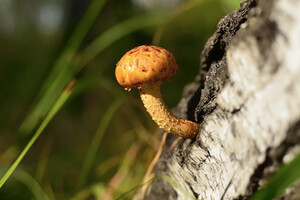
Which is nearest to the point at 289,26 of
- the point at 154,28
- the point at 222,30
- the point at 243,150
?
the point at 243,150

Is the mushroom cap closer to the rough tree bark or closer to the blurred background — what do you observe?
the rough tree bark

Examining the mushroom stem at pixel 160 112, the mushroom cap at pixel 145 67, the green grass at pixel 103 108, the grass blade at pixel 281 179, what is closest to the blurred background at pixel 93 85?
the green grass at pixel 103 108

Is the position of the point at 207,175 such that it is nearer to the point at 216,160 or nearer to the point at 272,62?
the point at 216,160

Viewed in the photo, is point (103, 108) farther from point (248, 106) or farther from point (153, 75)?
point (248, 106)

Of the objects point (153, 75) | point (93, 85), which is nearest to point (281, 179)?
point (153, 75)

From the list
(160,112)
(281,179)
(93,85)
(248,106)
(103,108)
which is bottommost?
(281,179)
